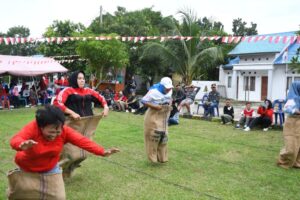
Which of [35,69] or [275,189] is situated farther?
[35,69]

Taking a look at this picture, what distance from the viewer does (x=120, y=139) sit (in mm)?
9414

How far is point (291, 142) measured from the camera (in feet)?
21.5

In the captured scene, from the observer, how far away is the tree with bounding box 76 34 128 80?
798 inches

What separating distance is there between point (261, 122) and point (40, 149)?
9.55 m

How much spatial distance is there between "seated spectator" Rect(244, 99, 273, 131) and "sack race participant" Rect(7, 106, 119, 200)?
352 inches

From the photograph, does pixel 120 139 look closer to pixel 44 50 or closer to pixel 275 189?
pixel 275 189

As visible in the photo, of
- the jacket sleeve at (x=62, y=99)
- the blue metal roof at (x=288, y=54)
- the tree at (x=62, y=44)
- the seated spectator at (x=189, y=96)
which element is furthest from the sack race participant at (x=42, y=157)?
the tree at (x=62, y=44)

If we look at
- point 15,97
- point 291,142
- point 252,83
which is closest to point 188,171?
point 291,142

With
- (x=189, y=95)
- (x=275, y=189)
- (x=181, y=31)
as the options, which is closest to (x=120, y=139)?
(x=275, y=189)

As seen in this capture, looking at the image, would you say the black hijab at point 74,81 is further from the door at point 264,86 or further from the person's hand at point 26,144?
the door at point 264,86

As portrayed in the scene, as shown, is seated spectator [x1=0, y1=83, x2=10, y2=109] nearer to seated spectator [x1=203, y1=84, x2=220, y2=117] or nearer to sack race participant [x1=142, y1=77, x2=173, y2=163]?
seated spectator [x1=203, y1=84, x2=220, y2=117]

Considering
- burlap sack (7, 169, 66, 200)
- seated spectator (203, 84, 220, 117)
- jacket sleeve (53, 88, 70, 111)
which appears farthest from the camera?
seated spectator (203, 84, 220, 117)

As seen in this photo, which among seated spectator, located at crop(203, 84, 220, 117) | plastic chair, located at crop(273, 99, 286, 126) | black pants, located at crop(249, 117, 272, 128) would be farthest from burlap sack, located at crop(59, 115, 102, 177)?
seated spectator, located at crop(203, 84, 220, 117)

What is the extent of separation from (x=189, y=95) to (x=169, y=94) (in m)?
8.30
